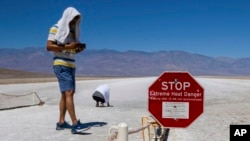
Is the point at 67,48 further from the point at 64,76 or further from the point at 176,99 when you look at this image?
the point at 176,99

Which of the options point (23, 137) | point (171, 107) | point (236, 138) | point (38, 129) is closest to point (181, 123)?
point (171, 107)

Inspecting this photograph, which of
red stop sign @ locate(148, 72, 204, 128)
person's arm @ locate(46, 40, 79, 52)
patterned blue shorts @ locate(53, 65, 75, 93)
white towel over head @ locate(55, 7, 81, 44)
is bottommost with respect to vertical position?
red stop sign @ locate(148, 72, 204, 128)

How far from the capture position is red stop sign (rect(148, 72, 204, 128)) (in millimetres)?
4090

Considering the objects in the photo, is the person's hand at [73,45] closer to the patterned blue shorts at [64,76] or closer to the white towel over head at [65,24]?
the white towel over head at [65,24]

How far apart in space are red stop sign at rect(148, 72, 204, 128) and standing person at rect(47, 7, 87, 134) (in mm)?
3567

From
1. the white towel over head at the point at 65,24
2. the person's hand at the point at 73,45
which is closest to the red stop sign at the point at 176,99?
the person's hand at the point at 73,45

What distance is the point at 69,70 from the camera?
770 centimetres

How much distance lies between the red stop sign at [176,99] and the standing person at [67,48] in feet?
11.7

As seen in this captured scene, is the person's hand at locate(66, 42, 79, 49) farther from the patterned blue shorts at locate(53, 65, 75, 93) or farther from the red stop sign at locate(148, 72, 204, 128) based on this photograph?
the red stop sign at locate(148, 72, 204, 128)

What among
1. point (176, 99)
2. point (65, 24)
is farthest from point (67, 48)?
point (176, 99)

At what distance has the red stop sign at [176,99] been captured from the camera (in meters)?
4.09

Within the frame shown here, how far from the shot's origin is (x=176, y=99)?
4.08 meters

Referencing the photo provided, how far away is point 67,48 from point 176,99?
3.75 m

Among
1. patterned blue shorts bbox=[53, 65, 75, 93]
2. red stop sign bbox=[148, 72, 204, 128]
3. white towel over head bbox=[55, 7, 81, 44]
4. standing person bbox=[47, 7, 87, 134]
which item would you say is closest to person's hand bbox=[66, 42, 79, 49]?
standing person bbox=[47, 7, 87, 134]
